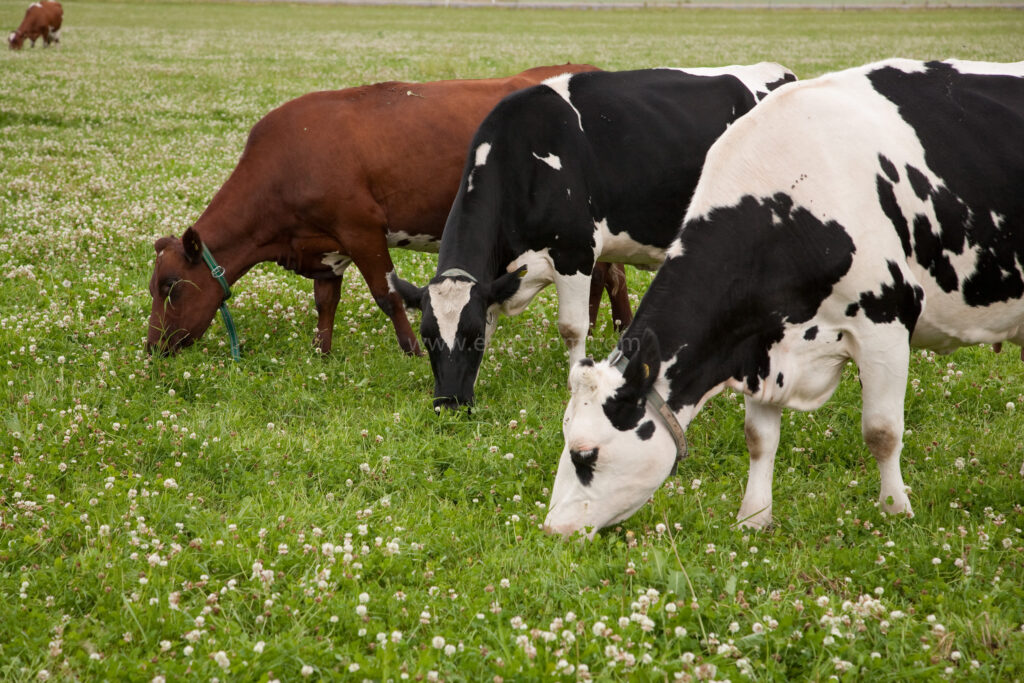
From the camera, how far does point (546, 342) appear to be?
9.40 metres

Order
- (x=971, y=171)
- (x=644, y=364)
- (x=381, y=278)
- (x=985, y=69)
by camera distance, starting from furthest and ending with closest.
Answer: (x=381, y=278) → (x=985, y=69) → (x=971, y=171) → (x=644, y=364)

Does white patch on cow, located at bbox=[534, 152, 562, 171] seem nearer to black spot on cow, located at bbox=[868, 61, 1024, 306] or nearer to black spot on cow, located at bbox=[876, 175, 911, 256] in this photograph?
black spot on cow, located at bbox=[868, 61, 1024, 306]

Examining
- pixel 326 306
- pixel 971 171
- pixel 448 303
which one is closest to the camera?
pixel 971 171

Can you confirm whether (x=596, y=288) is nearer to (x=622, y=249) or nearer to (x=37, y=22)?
(x=622, y=249)

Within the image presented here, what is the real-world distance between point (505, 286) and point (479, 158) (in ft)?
3.81

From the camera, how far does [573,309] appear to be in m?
8.19

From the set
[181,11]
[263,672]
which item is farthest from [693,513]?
[181,11]

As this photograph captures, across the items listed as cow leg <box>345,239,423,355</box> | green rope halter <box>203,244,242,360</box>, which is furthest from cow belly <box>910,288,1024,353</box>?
green rope halter <box>203,244,242,360</box>

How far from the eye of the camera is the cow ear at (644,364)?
4.95m

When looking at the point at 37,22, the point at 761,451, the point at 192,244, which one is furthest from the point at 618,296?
the point at 37,22

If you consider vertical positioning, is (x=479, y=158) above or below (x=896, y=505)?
above

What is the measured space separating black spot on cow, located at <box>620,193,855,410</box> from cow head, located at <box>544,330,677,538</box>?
0.22 metres

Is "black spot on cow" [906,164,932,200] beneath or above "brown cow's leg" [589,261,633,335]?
above

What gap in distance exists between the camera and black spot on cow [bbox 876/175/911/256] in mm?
5438
